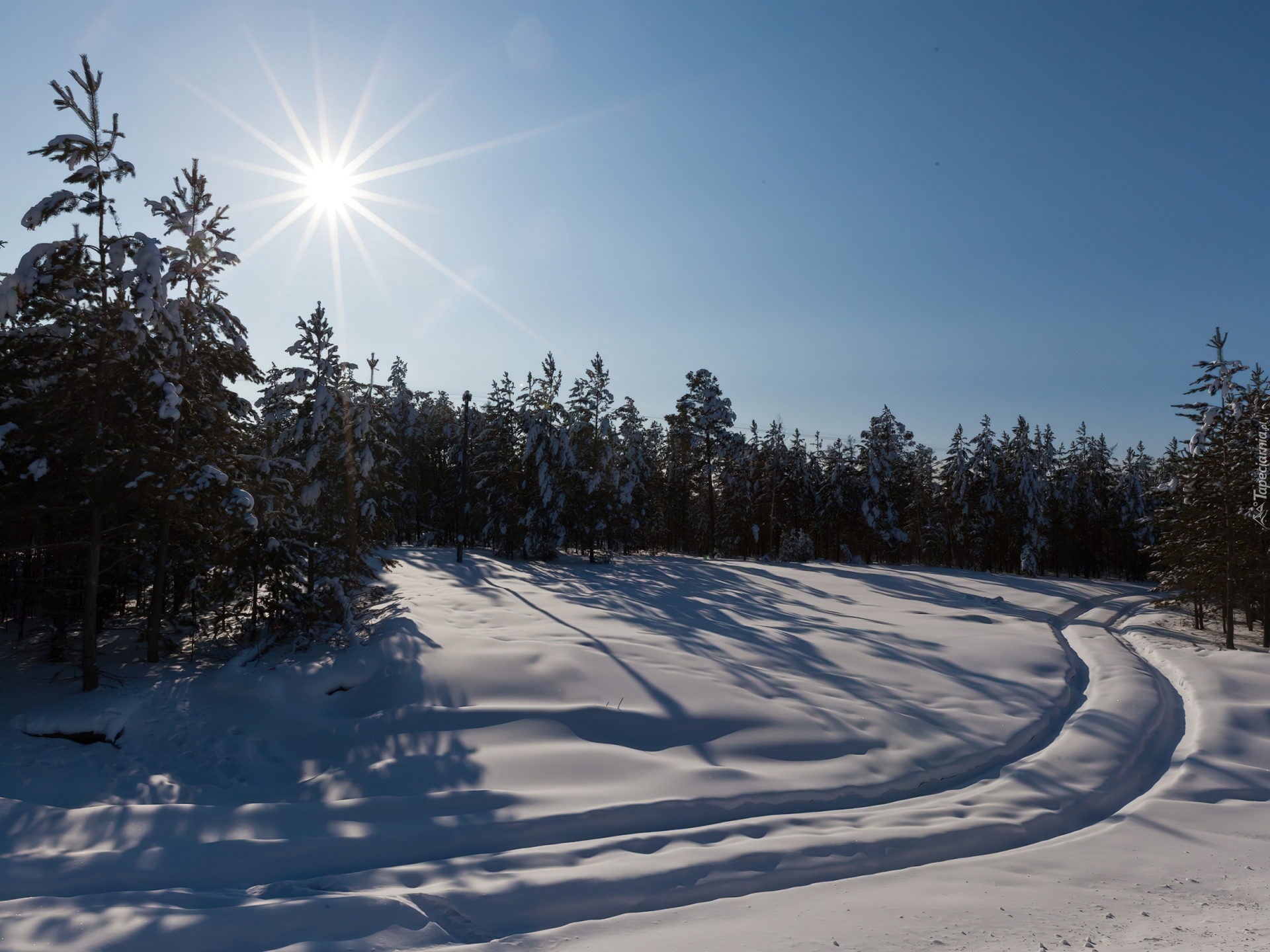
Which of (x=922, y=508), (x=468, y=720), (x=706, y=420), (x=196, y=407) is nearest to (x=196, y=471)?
(x=196, y=407)

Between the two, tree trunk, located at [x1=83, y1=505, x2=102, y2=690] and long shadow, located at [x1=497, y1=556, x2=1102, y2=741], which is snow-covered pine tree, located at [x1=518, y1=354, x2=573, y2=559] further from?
tree trunk, located at [x1=83, y1=505, x2=102, y2=690]

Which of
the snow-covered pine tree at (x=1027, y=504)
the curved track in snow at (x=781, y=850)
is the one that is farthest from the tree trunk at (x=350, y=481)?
the snow-covered pine tree at (x=1027, y=504)

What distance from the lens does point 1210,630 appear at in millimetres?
25281

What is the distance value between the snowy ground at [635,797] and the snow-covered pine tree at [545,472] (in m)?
17.4

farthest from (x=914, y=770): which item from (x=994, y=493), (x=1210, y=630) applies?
(x=994, y=493)

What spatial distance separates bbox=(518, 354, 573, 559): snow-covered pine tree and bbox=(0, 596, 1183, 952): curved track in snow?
2607cm

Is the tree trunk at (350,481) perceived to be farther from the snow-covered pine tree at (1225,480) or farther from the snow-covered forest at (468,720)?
the snow-covered pine tree at (1225,480)

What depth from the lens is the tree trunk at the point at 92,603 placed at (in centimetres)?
1129

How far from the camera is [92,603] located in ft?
37.7

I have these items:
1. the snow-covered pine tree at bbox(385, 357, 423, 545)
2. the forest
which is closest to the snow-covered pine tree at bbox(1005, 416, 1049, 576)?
the forest

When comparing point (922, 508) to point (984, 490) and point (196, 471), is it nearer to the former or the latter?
point (984, 490)

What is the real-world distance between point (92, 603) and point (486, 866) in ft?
32.2

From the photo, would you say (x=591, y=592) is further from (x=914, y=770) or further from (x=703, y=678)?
(x=914, y=770)

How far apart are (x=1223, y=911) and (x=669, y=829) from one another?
4561mm
